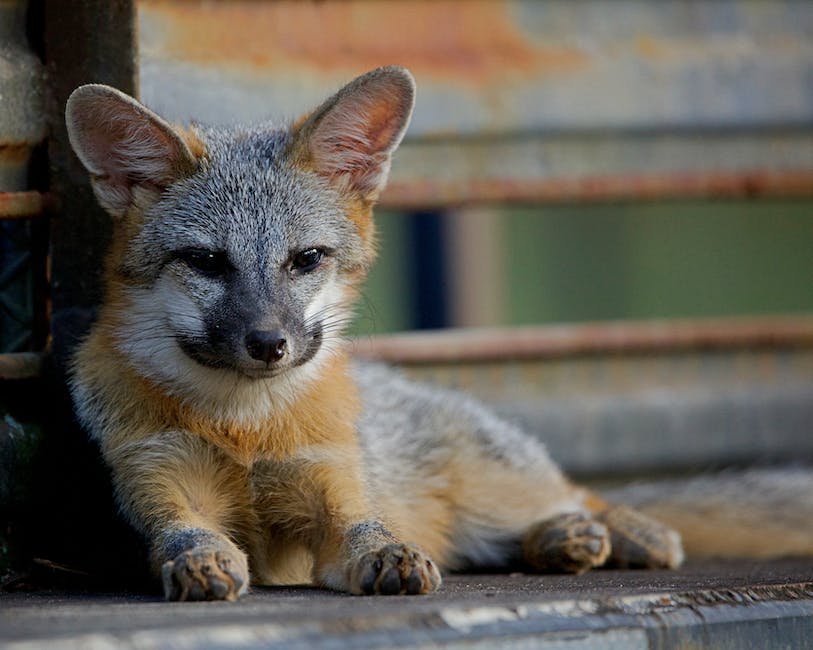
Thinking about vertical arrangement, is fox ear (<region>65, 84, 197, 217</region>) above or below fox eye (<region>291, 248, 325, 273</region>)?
above

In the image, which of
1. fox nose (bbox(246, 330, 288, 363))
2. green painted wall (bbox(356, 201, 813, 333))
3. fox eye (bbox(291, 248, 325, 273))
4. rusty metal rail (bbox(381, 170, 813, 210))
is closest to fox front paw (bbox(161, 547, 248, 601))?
fox nose (bbox(246, 330, 288, 363))

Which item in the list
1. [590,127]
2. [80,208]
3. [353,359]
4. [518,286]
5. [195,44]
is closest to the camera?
[80,208]

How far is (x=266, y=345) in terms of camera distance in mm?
3311

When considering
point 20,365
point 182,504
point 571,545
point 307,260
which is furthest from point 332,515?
point 20,365

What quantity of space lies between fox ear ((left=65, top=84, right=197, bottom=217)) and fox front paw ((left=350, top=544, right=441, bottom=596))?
1.22 m

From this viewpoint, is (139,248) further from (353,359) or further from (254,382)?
(353,359)

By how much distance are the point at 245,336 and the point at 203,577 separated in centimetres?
65

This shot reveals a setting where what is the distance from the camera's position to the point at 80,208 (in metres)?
3.90

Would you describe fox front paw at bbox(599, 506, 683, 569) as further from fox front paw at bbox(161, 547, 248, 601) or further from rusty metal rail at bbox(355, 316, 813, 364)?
fox front paw at bbox(161, 547, 248, 601)

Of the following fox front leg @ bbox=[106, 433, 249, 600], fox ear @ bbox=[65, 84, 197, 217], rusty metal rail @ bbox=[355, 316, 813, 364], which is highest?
fox ear @ bbox=[65, 84, 197, 217]

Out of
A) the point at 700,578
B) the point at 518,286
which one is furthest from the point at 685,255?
the point at 700,578

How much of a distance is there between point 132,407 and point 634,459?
2.36 metres

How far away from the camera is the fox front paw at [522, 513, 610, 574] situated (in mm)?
3967

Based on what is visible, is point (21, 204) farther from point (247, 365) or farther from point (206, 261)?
point (247, 365)
